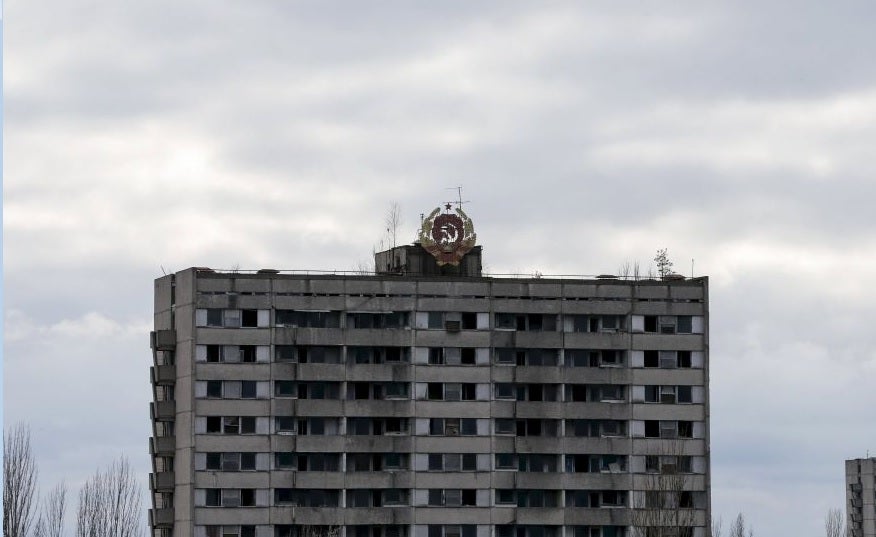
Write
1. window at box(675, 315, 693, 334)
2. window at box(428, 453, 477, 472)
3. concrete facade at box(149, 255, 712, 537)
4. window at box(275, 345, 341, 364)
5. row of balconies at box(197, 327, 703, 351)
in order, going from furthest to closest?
1. window at box(675, 315, 693, 334)
2. window at box(428, 453, 477, 472)
3. window at box(275, 345, 341, 364)
4. row of balconies at box(197, 327, 703, 351)
5. concrete facade at box(149, 255, 712, 537)

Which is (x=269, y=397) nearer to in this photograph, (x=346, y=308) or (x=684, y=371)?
(x=346, y=308)

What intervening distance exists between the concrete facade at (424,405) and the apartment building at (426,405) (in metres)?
0.17

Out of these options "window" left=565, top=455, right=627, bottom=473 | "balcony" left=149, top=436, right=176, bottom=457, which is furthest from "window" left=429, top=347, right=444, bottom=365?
"balcony" left=149, top=436, right=176, bottom=457

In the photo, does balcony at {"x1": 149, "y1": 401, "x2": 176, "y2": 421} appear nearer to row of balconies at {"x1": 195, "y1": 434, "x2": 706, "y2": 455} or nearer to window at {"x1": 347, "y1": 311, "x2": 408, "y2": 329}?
row of balconies at {"x1": 195, "y1": 434, "x2": 706, "y2": 455}

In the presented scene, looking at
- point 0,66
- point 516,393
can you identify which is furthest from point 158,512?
point 0,66

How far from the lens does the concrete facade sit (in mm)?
153625

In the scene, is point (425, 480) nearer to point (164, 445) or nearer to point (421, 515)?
point (421, 515)

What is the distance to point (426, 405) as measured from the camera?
156 m

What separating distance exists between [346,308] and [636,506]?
1229 inches

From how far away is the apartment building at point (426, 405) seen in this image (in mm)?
153625

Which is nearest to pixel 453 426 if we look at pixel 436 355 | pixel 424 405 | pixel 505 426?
pixel 424 405

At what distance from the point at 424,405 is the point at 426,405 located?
0.18 m

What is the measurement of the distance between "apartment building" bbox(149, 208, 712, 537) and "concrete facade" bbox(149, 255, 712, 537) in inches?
6.7

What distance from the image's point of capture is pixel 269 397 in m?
154
